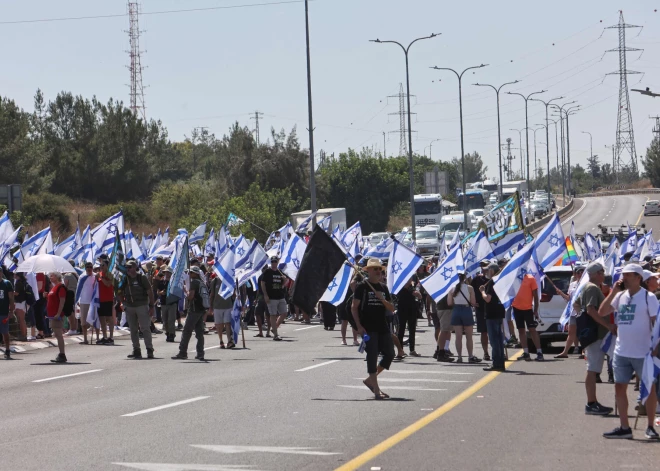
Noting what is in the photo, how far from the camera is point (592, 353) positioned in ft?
37.9

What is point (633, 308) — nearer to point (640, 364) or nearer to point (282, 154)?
point (640, 364)

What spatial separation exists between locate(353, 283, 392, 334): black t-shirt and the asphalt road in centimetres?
88

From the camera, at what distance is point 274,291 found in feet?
78.5

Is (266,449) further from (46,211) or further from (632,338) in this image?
(46,211)

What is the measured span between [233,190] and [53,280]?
5741cm

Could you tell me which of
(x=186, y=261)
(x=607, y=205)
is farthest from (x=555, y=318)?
(x=607, y=205)

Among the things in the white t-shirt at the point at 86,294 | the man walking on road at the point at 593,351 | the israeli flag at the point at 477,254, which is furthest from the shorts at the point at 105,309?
the man walking on road at the point at 593,351

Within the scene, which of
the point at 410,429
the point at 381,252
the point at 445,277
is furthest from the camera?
the point at 381,252

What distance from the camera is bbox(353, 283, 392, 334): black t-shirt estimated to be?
13344 millimetres

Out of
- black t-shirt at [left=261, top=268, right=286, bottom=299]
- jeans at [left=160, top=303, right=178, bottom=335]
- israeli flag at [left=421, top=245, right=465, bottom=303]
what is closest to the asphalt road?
israeli flag at [left=421, top=245, right=465, bottom=303]

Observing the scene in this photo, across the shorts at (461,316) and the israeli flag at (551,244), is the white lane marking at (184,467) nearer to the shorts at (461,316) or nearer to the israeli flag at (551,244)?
the shorts at (461,316)

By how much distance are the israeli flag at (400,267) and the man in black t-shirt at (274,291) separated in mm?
6082

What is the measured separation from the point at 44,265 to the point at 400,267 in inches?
291

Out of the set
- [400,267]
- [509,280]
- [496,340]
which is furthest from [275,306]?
[496,340]
